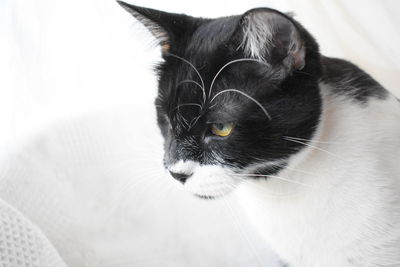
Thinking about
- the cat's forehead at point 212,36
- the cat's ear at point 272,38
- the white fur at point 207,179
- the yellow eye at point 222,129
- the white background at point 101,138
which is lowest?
the white background at point 101,138

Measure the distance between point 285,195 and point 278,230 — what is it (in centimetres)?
8

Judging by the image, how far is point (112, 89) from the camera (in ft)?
4.20

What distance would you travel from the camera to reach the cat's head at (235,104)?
71 cm

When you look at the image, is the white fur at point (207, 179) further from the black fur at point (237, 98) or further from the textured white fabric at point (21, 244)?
the textured white fabric at point (21, 244)

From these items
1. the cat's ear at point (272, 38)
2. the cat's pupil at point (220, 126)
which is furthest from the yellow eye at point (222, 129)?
the cat's ear at point (272, 38)

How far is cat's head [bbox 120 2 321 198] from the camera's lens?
71 centimetres

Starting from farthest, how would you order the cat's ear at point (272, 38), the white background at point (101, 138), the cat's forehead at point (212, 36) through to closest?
the white background at point (101, 138), the cat's forehead at point (212, 36), the cat's ear at point (272, 38)

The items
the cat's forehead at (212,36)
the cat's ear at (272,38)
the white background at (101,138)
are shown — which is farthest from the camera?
the white background at (101,138)

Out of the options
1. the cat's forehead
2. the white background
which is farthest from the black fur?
the white background

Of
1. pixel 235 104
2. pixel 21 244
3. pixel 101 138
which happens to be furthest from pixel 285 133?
pixel 101 138

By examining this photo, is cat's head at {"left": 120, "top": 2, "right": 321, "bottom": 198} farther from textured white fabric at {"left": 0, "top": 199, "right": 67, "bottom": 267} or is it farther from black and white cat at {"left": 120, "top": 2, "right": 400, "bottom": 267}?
textured white fabric at {"left": 0, "top": 199, "right": 67, "bottom": 267}

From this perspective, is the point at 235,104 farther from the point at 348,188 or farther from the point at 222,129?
the point at 348,188

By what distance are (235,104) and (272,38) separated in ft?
0.38

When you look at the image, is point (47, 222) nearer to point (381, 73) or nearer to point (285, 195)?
point (285, 195)
